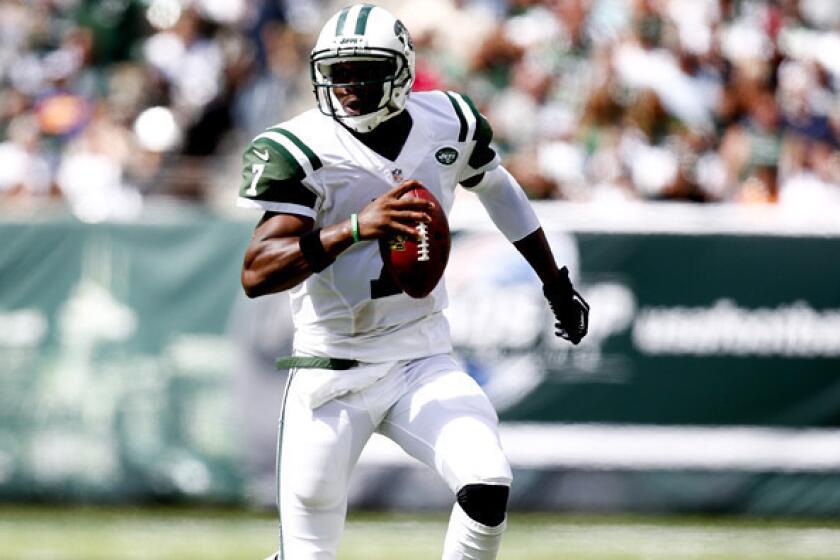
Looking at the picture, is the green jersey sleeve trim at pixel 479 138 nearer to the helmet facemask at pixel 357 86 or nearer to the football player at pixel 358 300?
the football player at pixel 358 300

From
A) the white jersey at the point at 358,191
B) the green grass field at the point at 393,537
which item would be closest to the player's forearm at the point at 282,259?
the white jersey at the point at 358,191

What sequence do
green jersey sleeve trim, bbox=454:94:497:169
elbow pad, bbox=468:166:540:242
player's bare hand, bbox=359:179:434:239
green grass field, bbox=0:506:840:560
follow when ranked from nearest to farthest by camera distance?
player's bare hand, bbox=359:179:434:239 → green jersey sleeve trim, bbox=454:94:497:169 → elbow pad, bbox=468:166:540:242 → green grass field, bbox=0:506:840:560

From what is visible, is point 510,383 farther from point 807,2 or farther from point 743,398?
point 807,2

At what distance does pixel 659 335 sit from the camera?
29.7ft

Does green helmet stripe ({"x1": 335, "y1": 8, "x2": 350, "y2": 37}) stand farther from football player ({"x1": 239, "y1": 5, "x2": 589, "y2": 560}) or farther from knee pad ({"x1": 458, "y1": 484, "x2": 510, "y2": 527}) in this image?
knee pad ({"x1": 458, "y1": 484, "x2": 510, "y2": 527})

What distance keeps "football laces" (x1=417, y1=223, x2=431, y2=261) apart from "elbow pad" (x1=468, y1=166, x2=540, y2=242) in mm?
799

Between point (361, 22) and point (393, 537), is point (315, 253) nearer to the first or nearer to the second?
point (361, 22)

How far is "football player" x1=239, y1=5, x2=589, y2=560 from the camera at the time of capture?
4586 mm

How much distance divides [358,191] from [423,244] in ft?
1.13

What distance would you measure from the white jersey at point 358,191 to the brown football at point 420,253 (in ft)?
0.76

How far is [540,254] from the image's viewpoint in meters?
5.39

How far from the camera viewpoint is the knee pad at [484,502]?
14.9ft

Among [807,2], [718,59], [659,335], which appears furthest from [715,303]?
[807,2]

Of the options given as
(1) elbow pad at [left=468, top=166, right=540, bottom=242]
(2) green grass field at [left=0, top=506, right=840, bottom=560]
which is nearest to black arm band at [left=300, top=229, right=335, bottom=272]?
(1) elbow pad at [left=468, top=166, right=540, bottom=242]
